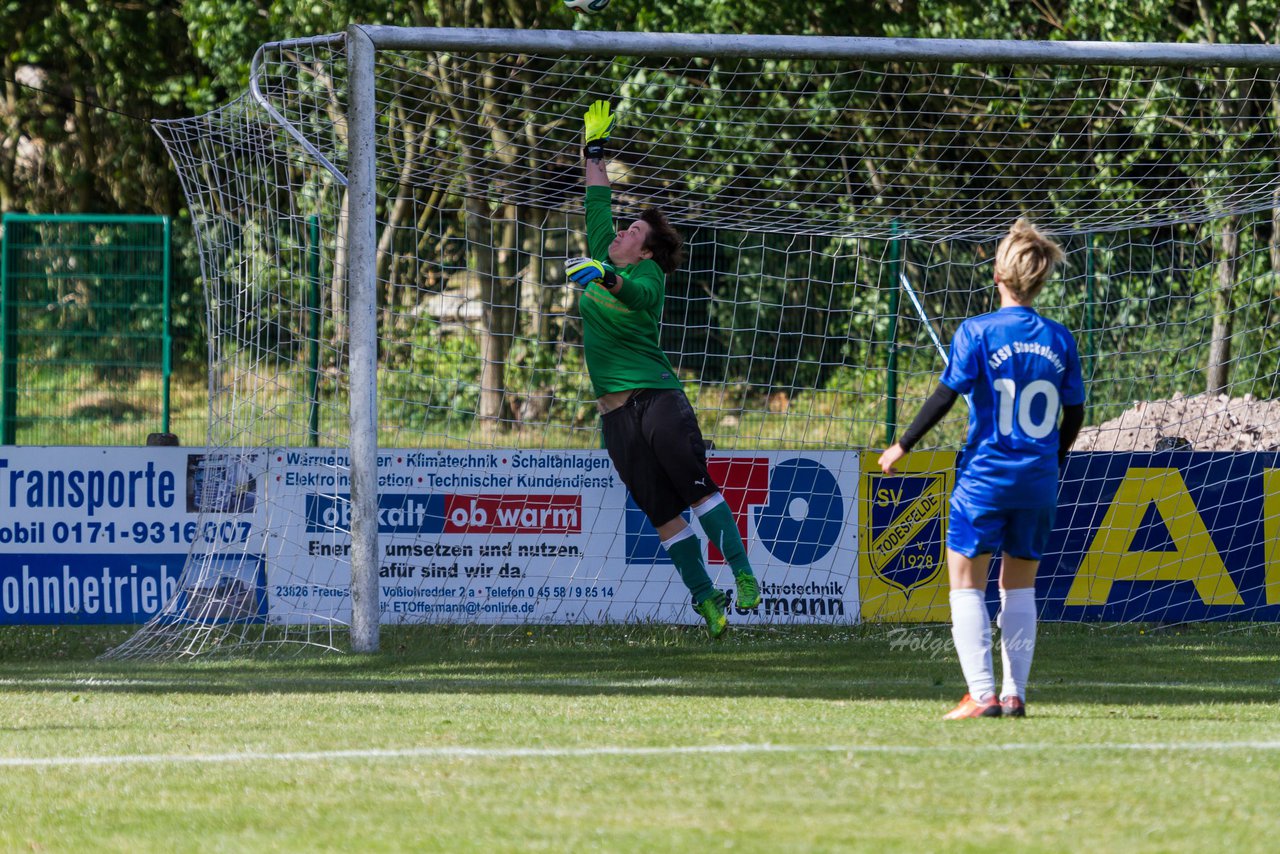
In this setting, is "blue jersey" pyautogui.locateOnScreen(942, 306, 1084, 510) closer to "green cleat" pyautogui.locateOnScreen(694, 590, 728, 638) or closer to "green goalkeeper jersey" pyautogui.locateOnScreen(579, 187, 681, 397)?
"green cleat" pyautogui.locateOnScreen(694, 590, 728, 638)

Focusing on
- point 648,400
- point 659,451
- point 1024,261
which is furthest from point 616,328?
point 1024,261

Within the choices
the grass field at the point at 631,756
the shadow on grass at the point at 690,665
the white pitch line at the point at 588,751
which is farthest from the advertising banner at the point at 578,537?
the white pitch line at the point at 588,751

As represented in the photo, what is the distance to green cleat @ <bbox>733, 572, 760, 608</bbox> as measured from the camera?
296 inches

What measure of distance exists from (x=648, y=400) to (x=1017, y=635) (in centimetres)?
283

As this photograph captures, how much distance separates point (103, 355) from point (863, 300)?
598cm

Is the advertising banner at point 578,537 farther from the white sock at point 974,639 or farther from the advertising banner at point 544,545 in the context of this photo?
the white sock at point 974,639

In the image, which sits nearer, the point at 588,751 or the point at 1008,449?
the point at 588,751

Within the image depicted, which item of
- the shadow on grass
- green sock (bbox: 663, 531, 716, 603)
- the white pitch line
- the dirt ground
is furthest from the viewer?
the dirt ground

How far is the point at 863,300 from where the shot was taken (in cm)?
1192

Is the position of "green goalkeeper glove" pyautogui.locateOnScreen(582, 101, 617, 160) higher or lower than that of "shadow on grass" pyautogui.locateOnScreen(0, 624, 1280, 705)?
higher

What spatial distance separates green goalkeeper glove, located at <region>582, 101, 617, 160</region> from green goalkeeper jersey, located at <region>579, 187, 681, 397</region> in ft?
0.65

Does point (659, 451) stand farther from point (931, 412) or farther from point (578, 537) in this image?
point (931, 412)

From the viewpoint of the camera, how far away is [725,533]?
7.72m

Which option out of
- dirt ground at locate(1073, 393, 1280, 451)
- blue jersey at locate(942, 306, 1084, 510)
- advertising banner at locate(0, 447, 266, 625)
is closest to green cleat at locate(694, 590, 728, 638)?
blue jersey at locate(942, 306, 1084, 510)
